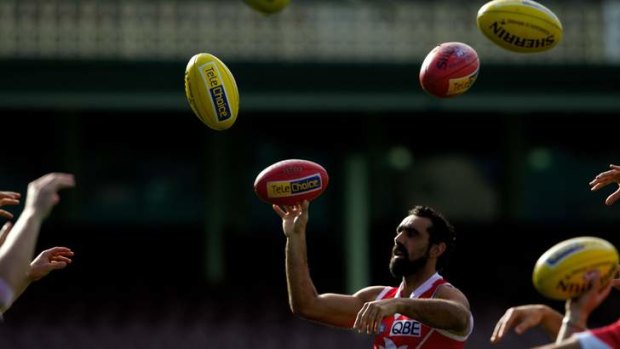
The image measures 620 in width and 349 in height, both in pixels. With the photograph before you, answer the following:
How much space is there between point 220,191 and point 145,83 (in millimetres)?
3974

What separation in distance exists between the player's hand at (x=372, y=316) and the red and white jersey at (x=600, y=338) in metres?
1.10

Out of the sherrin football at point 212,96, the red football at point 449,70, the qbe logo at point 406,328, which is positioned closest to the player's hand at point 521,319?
the qbe logo at point 406,328

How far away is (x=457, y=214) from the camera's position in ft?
81.0

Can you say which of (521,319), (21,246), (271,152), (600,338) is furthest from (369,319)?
(271,152)

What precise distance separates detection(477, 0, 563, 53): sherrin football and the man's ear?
1917 mm

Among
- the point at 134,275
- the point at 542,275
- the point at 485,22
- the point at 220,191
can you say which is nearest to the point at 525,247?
the point at 220,191

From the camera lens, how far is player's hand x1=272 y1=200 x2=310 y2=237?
7.71 meters

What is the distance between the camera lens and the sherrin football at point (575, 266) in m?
5.43

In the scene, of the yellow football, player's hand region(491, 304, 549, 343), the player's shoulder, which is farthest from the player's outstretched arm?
the yellow football

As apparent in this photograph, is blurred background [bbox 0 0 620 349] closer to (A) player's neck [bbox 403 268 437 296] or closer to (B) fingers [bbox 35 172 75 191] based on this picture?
(A) player's neck [bbox 403 268 437 296]

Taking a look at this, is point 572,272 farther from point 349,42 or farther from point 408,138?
point 408,138

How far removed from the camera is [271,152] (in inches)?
960

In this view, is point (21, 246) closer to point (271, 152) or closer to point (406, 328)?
point (406, 328)

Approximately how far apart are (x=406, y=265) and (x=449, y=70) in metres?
1.94
